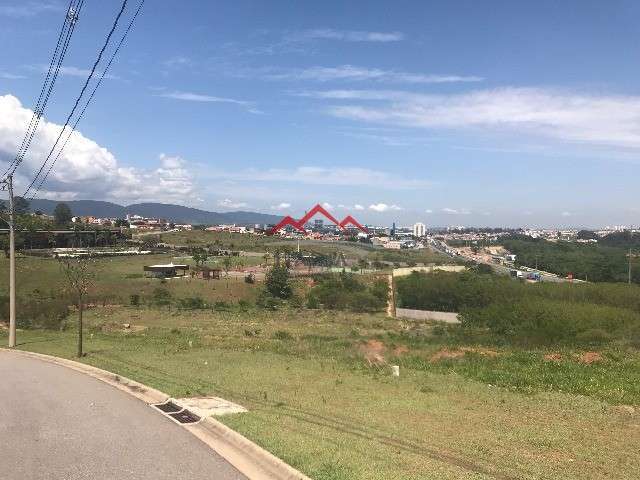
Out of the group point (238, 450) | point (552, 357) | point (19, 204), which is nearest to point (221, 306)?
point (19, 204)

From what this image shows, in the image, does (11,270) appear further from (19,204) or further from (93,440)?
(93,440)

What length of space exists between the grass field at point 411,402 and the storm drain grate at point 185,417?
0.76 metres

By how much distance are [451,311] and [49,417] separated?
6369cm

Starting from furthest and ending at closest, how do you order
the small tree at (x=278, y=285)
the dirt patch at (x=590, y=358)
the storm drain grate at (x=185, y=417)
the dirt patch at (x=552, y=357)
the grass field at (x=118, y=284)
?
the small tree at (x=278, y=285)
the grass field at (x=118, y=284)
the dirt patch at (x=552, y=357)
the dirt patch at (x=590, y=358)
the storm drain grate at (x=185, y=417)

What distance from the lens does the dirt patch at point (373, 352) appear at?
2055cm

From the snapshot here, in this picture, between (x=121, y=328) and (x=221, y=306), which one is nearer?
(x=121, y=328)

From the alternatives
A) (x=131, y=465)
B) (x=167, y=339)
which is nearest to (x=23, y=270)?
(x=167, y=339)

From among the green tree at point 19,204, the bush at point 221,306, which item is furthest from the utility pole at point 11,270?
the bush at point 221,306

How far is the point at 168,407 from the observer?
1180 centimetres

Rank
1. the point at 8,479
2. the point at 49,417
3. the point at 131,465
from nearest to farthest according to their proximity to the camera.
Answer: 1. the point at 8,479
2. the point at 131,465
3. the point at 49,417

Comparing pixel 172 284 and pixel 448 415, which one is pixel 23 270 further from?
pixel 448 415

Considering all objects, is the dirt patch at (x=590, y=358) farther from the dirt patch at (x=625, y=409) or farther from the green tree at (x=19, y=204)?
the green tree at (x=19, y=204)

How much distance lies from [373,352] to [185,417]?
1412 centimetres

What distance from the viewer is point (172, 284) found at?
71.1 meters
